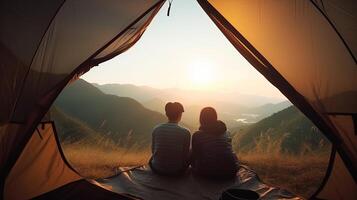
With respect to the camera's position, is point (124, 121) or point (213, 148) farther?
point (124, 121)

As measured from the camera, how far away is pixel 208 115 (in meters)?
5.23

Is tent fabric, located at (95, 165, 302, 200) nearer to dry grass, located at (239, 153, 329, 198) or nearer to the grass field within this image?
the grass field

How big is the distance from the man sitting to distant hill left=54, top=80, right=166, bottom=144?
3401 centimetres

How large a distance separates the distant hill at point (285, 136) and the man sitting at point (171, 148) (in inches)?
209

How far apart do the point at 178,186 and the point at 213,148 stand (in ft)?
→ 2.55

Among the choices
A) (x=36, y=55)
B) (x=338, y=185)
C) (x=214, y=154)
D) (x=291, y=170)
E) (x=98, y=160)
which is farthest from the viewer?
(x=98, y=160)

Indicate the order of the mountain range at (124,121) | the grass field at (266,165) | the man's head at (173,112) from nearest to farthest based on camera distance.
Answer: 1. the man's head at (173,112)
2. the grass field at (266,165)
3. the mountain range at (124,121)

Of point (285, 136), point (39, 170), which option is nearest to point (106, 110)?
point (285, 136)

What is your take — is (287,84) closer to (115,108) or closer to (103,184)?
(103,184)

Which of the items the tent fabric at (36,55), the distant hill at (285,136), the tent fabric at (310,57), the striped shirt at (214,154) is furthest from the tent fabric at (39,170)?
the distant hill at (285,136)

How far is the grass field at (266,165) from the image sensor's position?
20.8 ft

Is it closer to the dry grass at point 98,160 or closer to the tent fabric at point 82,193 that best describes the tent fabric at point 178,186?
the tent fabric at point 82,193

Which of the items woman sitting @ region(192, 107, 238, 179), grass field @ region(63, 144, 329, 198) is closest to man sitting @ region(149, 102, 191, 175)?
woman sitting @ region(192, 107, 238, 179)

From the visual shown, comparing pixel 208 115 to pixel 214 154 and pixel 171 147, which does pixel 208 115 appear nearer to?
pixel 214 154
